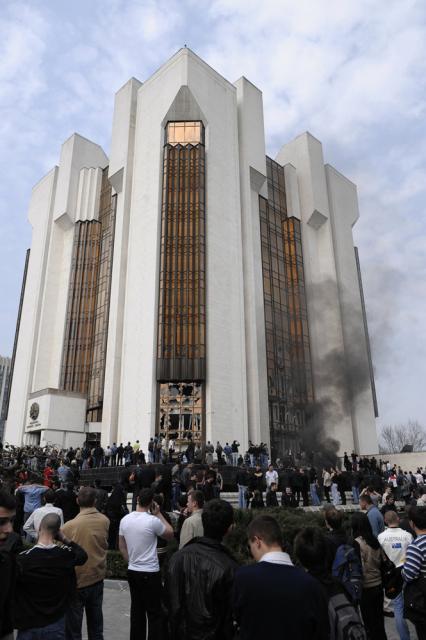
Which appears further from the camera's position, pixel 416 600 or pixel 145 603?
pixel 145 603

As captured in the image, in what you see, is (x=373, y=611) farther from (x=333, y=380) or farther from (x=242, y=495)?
(x=333, y=380)

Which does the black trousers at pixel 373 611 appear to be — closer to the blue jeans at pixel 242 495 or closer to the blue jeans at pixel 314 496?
the blue jeans at pixel 242 495

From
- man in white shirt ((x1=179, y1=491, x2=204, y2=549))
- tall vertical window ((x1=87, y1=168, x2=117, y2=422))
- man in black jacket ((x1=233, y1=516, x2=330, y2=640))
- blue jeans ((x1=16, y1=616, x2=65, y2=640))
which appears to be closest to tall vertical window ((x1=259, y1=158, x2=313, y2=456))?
tall vertical window ((x1=87, y1=168, x2=117, y2=422))

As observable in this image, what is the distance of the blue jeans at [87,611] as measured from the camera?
15.4 feet

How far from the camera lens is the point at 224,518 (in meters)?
3.61

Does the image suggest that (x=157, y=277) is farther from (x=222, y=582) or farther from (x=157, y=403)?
(x=222, y=582)

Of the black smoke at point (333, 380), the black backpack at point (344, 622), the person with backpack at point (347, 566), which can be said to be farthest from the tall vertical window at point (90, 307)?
the black backpack at point (344, 622)

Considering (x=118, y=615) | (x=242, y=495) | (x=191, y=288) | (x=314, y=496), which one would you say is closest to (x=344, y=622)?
(x=118, y=615)

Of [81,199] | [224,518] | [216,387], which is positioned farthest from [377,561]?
[81,199]

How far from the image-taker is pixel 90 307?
42781mm

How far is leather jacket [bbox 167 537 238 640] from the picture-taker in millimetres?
3229

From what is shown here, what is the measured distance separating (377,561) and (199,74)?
4115 centimetres

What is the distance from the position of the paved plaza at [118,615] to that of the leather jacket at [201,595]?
3.24 m

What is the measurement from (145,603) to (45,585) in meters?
1.43
